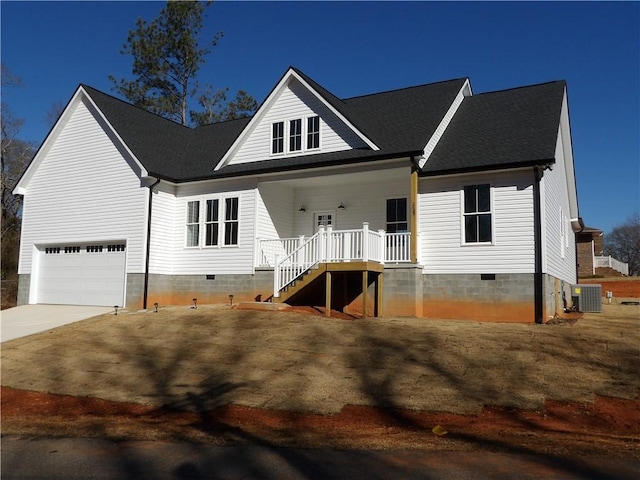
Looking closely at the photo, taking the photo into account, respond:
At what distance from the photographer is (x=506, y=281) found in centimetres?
1616

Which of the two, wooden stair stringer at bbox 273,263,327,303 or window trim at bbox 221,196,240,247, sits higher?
window trim at bbox 221,196,240,247

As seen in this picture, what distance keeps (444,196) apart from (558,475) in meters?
12.5

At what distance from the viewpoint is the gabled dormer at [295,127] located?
18.9 meters

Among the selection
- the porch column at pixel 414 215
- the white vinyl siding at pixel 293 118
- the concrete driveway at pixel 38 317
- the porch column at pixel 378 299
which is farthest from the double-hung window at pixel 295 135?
the concrete driveway at pixel 38 317

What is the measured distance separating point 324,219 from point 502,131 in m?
6.90

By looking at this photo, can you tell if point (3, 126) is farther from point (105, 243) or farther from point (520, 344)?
point (520, 344)

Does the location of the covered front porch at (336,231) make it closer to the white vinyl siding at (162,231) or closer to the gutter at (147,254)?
the white vinyl siding at (162,231)

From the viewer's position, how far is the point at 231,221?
66.4ft

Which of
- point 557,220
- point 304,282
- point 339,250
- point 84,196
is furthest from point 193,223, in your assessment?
point 557,220

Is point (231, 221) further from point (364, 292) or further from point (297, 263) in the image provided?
point (364, 292)

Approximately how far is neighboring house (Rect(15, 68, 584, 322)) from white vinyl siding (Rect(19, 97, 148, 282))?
6 centimetres

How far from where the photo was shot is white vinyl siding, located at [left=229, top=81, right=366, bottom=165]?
1881 centimetres

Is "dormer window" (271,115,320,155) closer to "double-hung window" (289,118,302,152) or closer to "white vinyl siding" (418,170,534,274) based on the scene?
"double-hung window" (289,118,302,152)

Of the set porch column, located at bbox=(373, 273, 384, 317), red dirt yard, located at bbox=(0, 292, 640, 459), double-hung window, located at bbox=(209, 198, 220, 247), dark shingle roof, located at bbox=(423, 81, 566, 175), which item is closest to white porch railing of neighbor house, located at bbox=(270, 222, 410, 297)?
porch column, located at bbox=(373, 273, 384, 317)
